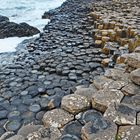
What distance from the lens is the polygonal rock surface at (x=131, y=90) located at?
308 cm

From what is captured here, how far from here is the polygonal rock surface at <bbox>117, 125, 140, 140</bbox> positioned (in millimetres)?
2351

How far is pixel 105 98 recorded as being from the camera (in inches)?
117

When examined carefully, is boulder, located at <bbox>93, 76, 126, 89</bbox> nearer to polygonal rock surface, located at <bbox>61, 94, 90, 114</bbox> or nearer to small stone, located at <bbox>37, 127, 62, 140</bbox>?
polygonal rock surface, located at <bbox>61, 94, 90, 114</bbox>

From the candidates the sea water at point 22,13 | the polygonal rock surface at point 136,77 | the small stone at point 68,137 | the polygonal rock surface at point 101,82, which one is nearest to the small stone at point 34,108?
the polygonal rock surface at point 101,82

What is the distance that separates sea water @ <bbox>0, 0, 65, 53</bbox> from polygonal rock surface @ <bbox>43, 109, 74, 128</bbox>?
4.73 metres

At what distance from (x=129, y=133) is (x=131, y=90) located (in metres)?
0.81

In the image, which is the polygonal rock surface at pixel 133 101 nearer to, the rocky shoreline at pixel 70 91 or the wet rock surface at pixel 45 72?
the rocky shoreline at pixel 70 91

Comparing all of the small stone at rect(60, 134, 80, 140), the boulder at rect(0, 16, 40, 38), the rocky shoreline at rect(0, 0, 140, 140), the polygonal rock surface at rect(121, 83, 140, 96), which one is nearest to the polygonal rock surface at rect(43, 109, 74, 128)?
the rocky shoreline at rect(0, 0, 140, 140)

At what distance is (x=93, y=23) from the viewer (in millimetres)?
8273

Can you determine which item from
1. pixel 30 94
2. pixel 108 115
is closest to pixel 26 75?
pixel 30 94

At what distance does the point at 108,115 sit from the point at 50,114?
67 cm

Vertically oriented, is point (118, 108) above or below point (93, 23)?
above

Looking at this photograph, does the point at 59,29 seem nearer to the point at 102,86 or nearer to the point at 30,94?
the point at 30,94

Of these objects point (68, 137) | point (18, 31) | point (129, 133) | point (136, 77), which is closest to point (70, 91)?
point (136, 77)
